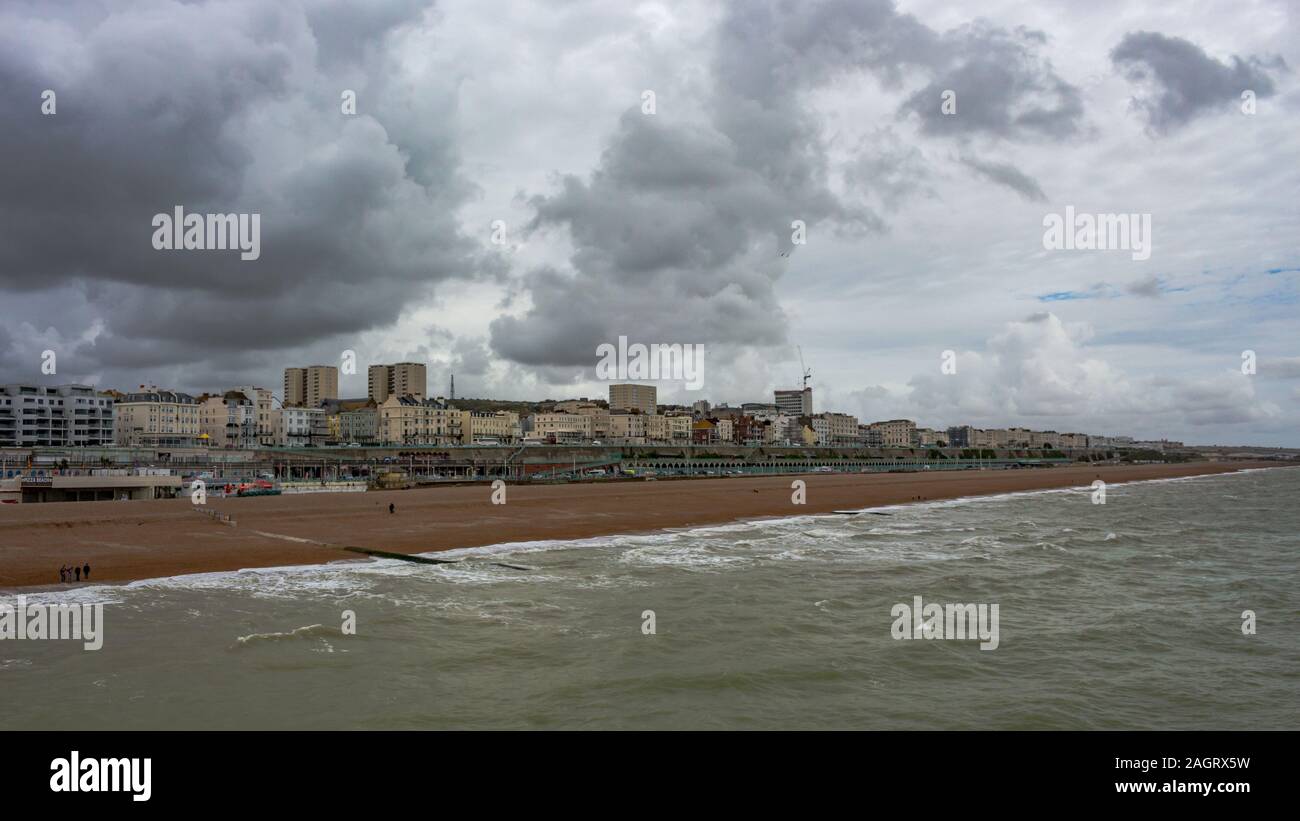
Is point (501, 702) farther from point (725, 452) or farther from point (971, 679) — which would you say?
point (725, 452)

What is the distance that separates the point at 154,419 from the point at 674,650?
139m

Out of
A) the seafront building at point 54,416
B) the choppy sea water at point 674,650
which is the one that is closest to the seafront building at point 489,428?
the seafront building at point 54,416

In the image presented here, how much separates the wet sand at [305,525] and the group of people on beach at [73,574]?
262mm

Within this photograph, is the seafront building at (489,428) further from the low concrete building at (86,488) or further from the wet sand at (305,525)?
the wet sand at (305,525)

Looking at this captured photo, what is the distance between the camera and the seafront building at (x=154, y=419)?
120250 millimetres

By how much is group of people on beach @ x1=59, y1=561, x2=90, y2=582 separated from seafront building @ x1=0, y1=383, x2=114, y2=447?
112 metres

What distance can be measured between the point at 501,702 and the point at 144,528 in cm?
3005

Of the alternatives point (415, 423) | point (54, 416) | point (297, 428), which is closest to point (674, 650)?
point (54, 416)

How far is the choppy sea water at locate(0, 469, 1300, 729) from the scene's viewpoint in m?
10.9

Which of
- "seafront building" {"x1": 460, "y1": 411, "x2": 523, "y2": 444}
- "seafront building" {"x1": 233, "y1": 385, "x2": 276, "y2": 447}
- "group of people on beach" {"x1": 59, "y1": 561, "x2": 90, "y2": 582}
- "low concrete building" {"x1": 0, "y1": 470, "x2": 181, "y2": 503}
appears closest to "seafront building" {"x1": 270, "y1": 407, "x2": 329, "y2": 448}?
"seafront building" {"x1": 233, "y1": 385, "x2": 276, "y2": 447}

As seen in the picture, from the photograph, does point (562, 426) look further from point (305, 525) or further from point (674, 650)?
point (674, 650)
